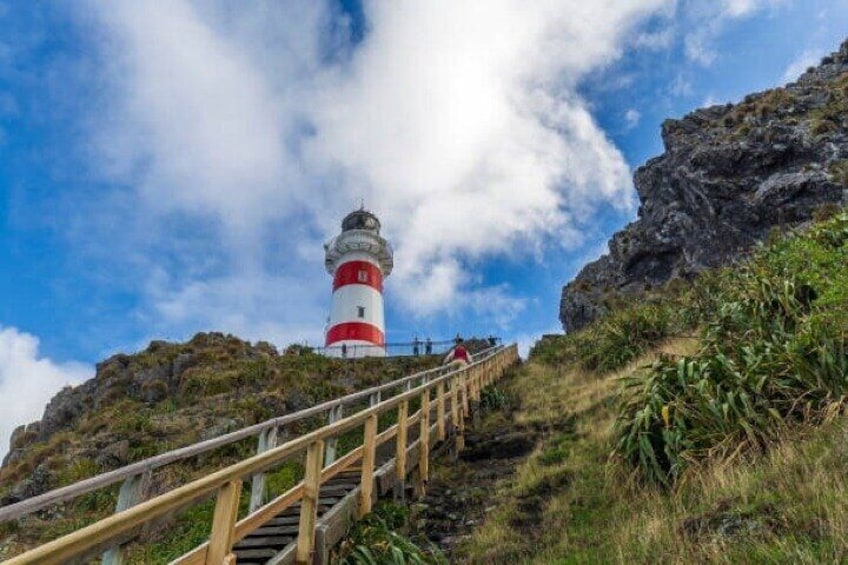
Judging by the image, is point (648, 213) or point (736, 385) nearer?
point (736, 385)

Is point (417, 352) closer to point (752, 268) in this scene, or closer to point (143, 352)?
point (143, 352)

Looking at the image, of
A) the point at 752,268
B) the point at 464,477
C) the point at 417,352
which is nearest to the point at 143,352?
the point at 417,352

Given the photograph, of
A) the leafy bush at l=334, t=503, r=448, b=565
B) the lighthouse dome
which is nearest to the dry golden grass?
the leafy bush at l=334, t=503, r=448, b=565

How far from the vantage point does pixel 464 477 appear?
973 cm

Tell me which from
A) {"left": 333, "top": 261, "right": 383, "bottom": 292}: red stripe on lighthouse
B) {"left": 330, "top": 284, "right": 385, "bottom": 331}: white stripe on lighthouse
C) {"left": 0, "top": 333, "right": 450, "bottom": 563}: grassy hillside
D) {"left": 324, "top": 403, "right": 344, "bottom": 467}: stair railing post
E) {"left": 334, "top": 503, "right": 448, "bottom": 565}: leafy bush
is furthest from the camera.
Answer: {"left": 333, "top": 261, "right": 383, "bottom": 292}: red stripe on lighthouse

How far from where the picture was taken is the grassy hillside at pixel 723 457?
4.42 m

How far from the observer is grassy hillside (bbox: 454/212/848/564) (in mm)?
4422

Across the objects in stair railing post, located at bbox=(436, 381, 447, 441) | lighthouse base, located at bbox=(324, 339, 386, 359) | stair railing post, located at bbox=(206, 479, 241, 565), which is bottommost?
stair railing post, located at bbox=(206, 479, 241, 565)

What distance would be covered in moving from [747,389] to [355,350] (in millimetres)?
29537

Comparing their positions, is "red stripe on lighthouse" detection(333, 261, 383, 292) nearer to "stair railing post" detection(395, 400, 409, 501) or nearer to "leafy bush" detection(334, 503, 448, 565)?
"stair railing post" detection(395, 400, 409, 501)

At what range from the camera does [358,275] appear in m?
40.8

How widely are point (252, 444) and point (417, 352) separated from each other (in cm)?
1852

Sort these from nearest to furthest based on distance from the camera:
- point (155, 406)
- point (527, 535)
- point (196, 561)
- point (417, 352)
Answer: point (196, 561) < point (527, 535) < point (155, 406) < point (417, 352)

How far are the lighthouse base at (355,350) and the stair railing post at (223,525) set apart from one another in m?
30.4
